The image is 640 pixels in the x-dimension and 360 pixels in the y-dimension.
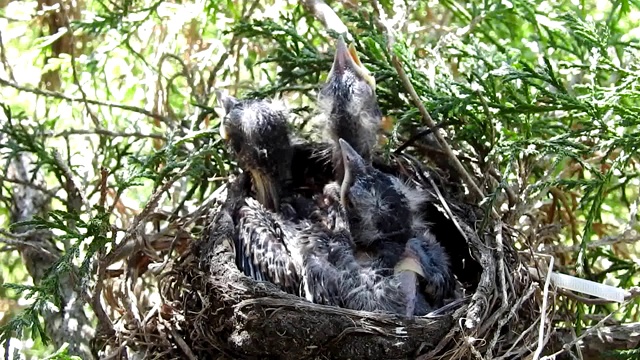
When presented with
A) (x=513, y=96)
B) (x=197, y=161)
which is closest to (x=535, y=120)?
(x=513, y=96)


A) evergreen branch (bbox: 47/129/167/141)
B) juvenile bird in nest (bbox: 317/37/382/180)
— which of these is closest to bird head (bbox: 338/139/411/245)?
juvenile bird in nest (bbox: 317/37/382/180)

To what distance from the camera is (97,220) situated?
5.38ft

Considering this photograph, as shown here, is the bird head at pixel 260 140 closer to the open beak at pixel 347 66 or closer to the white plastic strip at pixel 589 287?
the open beak at pixel 347 66

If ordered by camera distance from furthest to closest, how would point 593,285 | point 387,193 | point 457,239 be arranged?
1. point 457,239
2. point 387,193
3. point 593,285

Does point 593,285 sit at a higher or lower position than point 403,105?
lower

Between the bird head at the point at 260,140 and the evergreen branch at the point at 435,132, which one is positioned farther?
the bird head at the point at 260,140

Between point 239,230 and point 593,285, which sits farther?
point 239,230

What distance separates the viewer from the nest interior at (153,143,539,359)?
1.54 metres

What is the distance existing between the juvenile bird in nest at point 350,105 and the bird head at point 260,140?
0.11 meters

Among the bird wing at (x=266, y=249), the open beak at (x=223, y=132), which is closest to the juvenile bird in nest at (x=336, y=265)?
the bird wing at (x=266, y=249)

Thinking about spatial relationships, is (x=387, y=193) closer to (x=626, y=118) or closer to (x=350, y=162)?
(x=350, y=162)

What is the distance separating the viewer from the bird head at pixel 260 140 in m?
1.96

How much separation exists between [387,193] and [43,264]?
2.66ft

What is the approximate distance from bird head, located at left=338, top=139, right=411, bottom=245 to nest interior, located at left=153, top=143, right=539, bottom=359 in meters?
0.12
